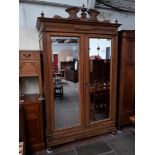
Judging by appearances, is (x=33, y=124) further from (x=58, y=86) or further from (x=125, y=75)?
(x=125, y=75)

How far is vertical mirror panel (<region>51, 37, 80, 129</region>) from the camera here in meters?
2.27

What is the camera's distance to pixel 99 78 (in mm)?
2660

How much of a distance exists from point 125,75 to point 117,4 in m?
1.55

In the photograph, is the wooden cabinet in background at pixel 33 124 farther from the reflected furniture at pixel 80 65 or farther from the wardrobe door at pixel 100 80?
the wardrobe door at pixel 100 80

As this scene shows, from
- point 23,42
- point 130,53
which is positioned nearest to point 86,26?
point 130,53

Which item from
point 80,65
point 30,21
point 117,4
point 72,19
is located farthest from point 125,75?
point 30,21

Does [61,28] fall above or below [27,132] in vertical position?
above

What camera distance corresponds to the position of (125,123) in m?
3.00

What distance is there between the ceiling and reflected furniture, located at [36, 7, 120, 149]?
2.69 ft

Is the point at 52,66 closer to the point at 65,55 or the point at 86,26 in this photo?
the point at 65,55

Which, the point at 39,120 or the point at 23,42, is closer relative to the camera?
the point at 39,120

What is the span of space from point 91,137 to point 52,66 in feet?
4.72

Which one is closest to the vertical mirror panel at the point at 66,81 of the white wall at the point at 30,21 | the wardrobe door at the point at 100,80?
the wardrobe door at the point at 100,80

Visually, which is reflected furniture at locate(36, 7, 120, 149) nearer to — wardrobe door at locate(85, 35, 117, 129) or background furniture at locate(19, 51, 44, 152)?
wardrobe door at locate(85, 35, 117, 129)
